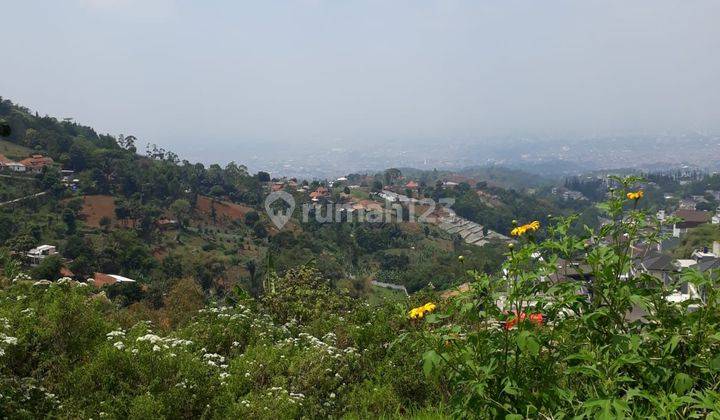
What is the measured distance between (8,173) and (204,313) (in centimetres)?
3772

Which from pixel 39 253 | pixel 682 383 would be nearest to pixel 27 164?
pixel 39 253

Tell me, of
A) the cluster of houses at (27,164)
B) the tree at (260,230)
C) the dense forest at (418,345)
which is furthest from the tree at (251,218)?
the dense forest at (418,345)

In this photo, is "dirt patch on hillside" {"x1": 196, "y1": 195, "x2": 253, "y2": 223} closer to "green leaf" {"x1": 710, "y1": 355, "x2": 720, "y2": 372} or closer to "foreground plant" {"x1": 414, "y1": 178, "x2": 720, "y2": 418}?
"foreground plant" {"x1": 414, "y1": 178, "x2": 720, "y2": 418}

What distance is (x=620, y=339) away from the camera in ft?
5.16

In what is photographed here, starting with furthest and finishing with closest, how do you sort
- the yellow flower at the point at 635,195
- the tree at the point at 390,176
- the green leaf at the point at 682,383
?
the tree at the point at 390,176
the yellow flower at the point at 635,195
the green leaf at the point at 682,383

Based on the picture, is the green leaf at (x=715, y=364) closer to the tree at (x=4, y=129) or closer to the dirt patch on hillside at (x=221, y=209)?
the tree at (x=4, y=129)

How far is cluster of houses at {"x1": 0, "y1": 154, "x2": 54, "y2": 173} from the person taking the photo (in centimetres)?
3566

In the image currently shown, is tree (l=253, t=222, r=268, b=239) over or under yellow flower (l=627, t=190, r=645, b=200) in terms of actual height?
under

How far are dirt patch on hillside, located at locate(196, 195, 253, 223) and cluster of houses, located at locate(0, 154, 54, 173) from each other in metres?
10.9

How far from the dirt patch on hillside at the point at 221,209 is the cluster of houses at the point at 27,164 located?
10917mm

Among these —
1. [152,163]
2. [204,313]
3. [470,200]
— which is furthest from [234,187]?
[204,313]

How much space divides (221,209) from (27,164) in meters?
13.7

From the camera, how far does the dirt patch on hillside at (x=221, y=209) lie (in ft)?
137

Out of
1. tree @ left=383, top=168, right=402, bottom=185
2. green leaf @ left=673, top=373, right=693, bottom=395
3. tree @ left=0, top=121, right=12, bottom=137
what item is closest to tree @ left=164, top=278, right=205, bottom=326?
tree @ left=0, top=121, right=12, bottom=137
